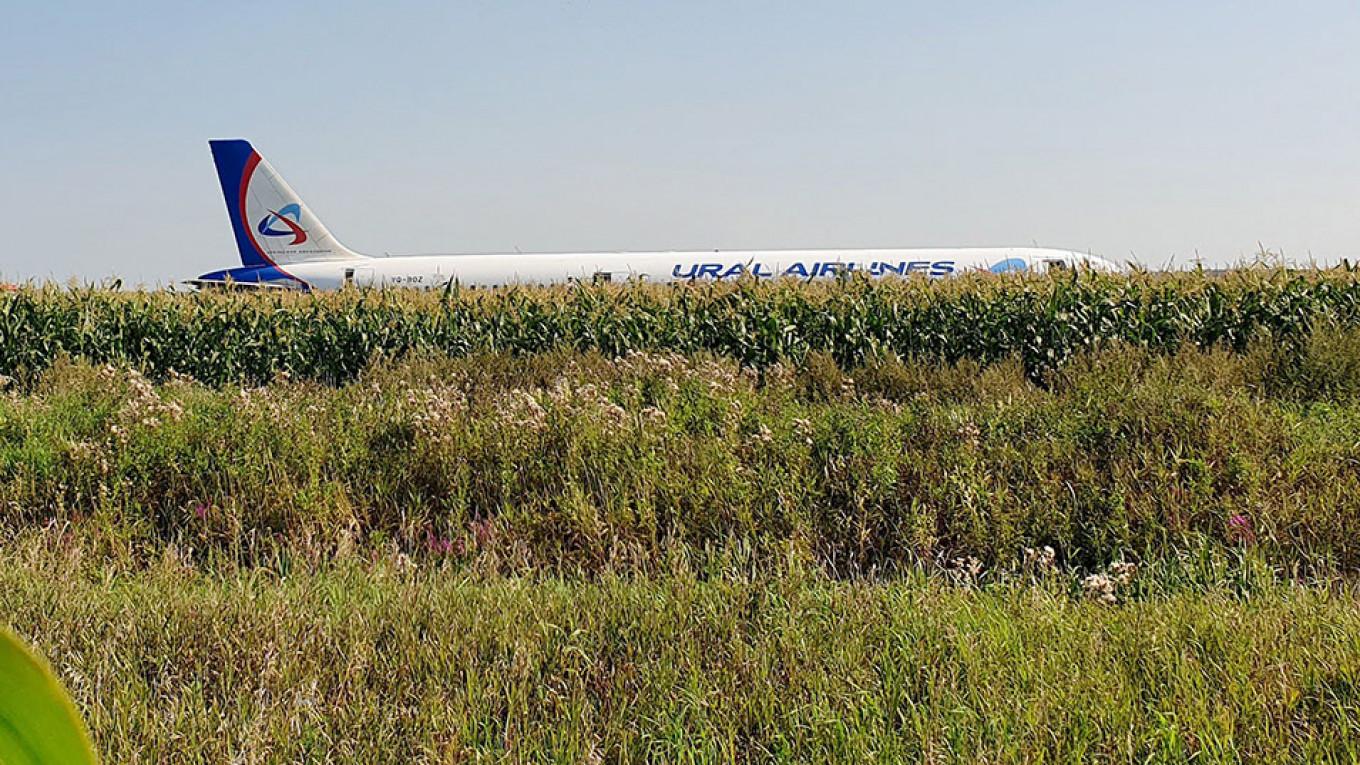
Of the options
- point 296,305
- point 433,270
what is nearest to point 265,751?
point 296,305

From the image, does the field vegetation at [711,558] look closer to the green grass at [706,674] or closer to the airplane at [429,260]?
the green grass at [706,674]

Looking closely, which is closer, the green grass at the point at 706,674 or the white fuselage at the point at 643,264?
the green grass at the point at 706,674

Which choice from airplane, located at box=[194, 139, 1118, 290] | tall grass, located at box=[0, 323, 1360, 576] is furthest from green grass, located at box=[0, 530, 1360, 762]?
airplane, located at box=[194, 139, 1118, 290]

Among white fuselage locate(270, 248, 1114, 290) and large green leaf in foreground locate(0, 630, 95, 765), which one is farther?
white fuselage locate(270, 248, 1114, 290)

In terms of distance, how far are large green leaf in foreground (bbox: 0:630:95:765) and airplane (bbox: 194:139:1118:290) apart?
28.6m

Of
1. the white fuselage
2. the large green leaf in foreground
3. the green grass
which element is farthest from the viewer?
the white fuselage

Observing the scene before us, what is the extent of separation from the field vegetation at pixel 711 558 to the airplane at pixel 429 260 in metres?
18.1

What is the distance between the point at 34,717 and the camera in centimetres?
46

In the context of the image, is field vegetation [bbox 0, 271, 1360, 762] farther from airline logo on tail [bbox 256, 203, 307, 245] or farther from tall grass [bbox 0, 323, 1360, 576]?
airline logo on tail [bbox 256, 203, 307, 245]

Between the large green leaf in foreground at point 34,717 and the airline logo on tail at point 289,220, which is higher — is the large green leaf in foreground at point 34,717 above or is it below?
below

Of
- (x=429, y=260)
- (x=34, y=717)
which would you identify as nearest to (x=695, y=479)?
(x=34, y=717)

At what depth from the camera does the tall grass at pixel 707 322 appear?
1405 cm

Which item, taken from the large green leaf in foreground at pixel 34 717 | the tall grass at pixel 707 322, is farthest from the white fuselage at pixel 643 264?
the large green leaf in foreground at pixel 34 717

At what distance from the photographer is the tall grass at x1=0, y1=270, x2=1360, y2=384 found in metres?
14.0
